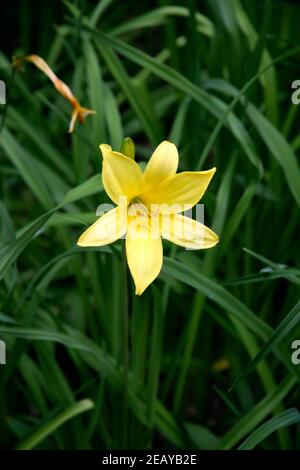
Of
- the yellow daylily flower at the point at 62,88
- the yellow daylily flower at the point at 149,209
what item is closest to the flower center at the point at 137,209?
the yellow daylily flower at the point at 149,209

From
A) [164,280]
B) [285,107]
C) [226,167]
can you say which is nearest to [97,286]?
[164,280]

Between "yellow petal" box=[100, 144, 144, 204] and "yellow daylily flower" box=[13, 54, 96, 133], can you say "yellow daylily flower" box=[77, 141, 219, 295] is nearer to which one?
"yellow petal" box=[100, 144, 144, 204]

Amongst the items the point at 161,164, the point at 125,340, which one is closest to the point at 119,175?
the point at 161,164

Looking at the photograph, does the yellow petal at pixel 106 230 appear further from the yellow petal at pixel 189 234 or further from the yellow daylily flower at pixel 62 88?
the yellow daylily flower at pixel 62 88

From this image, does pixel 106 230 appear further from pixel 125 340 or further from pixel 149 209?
pixel 125 340

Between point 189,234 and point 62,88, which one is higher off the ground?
point 62,88

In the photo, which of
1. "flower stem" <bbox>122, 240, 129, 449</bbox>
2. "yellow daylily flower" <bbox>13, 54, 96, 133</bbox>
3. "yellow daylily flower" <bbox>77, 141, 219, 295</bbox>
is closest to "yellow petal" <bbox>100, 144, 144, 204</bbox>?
"yellow daylily flower" <bbox>77, 141, 219, 295</bbox>
